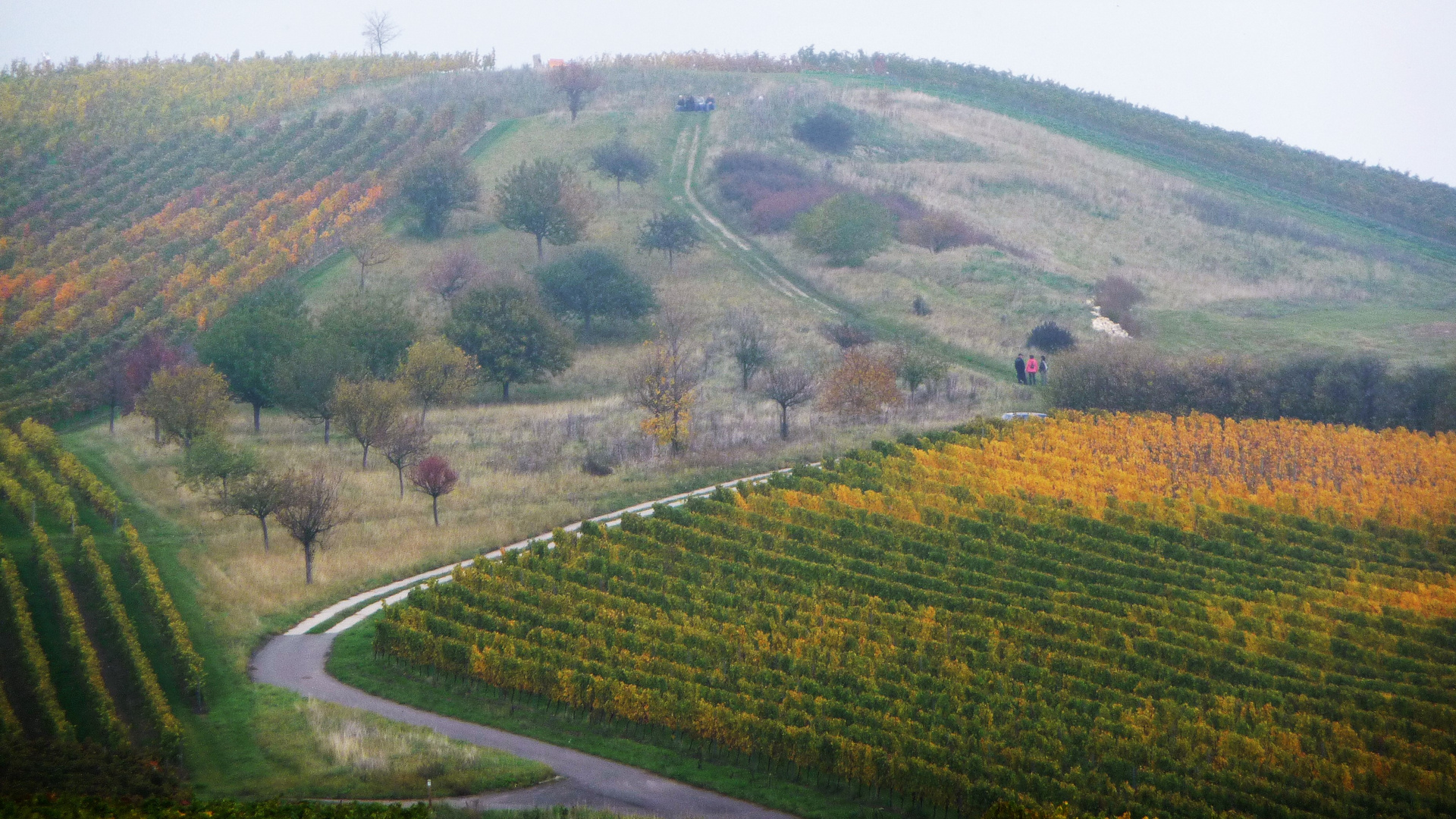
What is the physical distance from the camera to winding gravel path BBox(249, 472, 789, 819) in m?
20.2

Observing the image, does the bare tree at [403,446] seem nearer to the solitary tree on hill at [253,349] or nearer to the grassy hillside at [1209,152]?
the solitary tree on hill at [253,349]

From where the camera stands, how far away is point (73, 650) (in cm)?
2545

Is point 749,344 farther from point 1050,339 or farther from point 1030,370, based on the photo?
point 1050,339

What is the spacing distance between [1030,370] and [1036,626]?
27.7 metres

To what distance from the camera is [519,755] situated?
72.5 ft

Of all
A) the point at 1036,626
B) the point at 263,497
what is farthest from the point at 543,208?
the point at 1036,626

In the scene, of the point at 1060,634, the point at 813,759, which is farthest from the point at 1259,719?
the point at 813,759

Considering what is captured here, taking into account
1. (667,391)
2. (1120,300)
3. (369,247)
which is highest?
(1120,300)

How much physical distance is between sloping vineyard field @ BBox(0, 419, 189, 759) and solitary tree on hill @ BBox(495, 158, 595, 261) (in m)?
37.0

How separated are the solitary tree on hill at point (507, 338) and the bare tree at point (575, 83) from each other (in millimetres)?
39188

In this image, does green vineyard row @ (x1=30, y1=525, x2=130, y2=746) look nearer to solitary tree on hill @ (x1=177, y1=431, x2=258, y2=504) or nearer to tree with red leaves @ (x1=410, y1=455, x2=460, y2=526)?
solitary tree on hill @ (x1=177, y1=431, x2=258, y2=504)

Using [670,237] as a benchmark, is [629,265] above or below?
below

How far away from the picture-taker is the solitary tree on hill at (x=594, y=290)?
64688 mm

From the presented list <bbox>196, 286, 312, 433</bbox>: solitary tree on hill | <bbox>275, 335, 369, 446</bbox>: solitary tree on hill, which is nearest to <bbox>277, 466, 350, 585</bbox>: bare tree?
<bbox>275, 335, 369, 446</bbox>: solitary tree on hill
